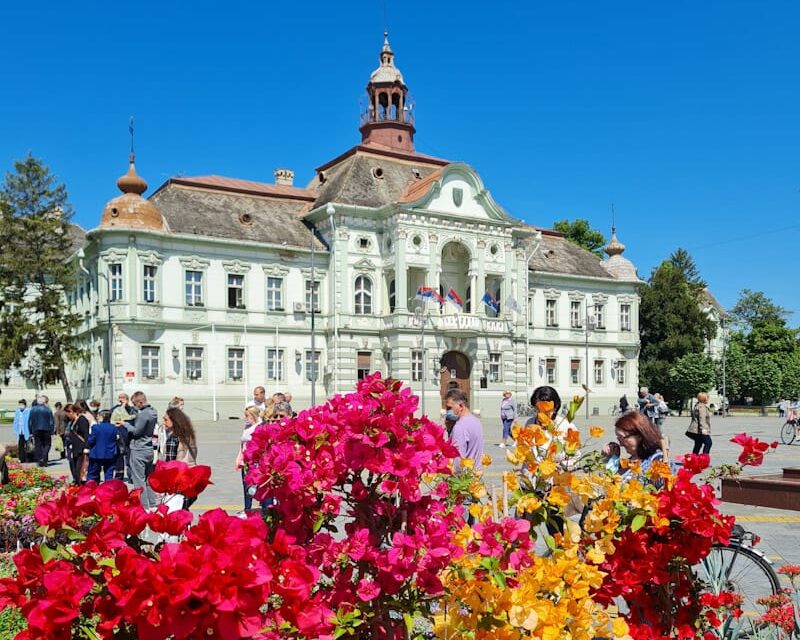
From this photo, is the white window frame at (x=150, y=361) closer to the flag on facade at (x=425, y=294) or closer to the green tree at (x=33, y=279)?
the green tree at (x=33, y=279)

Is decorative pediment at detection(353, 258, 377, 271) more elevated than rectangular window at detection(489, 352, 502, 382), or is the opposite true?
decorative pediment at detection(353, 258, 377, 271)

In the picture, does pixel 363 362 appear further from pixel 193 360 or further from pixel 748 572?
pixel 748 572

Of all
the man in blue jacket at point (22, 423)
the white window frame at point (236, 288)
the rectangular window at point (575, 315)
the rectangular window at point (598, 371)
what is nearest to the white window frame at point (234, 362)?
the white window frame at point (236, 288)

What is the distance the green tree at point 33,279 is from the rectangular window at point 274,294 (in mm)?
9593

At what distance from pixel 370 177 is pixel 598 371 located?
2004cm

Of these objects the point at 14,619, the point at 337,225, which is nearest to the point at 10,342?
the point at 337,225

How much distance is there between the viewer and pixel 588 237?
66.4m

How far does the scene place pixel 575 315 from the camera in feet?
170

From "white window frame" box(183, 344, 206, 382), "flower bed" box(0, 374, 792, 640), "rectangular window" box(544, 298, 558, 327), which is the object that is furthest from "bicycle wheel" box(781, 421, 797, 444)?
"white window frame" box(183, 344, 206, 382)

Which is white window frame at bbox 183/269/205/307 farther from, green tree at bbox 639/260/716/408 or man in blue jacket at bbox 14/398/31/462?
green tree at bbox 639/260/716/408

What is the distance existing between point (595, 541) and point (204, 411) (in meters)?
36.5

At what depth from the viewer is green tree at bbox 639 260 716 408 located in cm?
5916

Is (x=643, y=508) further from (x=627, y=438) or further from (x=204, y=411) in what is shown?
(x=204, y=411)

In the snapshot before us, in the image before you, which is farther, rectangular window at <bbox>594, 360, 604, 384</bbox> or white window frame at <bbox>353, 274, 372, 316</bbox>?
rectangular window at <bbox>594, 360, 604, 384</bbox>
